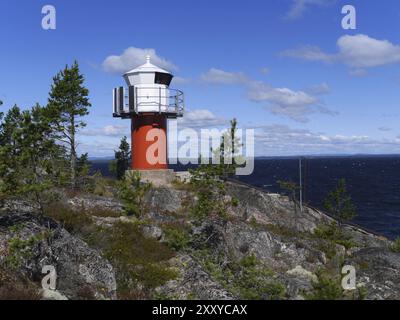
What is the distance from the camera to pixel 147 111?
33.2 m

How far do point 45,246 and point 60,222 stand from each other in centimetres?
365

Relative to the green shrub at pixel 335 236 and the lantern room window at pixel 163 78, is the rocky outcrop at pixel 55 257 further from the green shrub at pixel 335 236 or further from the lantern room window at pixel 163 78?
the lantern room window at pixel 163 78

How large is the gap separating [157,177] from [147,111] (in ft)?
17.7

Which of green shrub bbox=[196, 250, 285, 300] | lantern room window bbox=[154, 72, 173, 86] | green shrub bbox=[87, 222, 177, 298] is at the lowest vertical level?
green shrub bbox=[196, 250, 285, 300]

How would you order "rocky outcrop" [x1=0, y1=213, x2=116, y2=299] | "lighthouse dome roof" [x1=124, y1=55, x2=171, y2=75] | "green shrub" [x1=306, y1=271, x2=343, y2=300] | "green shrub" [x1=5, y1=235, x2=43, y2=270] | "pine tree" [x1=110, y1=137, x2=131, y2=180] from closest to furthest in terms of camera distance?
"green shrub" [x1=306, y1=271, x2=343, y2=300], "green shrub" [x1=5, y1=235, x2=43, y2=270], "rocky outcrop" [x1=0, y1=213, x2=116, y2=299], "lighthouse dome roof" [x1=124, y1=55, x2=171, y2=75], "pine tree" [x1=110, y1=137, x2=131, y2=180]

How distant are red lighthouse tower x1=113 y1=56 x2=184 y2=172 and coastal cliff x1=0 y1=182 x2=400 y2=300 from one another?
9.01 meters

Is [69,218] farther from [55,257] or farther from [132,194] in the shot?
[55,257]

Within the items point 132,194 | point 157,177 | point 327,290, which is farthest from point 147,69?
point 327,290

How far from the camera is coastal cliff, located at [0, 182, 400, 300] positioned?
1431cm

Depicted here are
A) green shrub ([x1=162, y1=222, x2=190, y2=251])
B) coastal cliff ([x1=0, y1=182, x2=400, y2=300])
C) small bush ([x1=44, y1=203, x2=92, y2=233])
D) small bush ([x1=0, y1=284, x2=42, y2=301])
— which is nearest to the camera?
small bush ([x1=0, y1=284, x2=42, y2=301])

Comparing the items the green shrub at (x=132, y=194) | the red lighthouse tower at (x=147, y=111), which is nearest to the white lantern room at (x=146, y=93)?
the red lighthouse tower at (x=147, y=111)

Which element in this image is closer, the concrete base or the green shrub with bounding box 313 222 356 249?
the green shrub with bounding box 313 222 356 249

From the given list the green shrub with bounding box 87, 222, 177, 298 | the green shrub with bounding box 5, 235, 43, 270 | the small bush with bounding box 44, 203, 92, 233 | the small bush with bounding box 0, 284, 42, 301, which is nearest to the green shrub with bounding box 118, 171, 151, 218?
the green shrub with bounding box 87, 222, 177, 298

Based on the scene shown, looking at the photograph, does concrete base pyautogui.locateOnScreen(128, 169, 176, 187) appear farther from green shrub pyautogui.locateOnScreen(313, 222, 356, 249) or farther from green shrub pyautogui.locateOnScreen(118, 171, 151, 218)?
green shrub pyautogui.locateOnScreen(313, 222, 356, 249)
